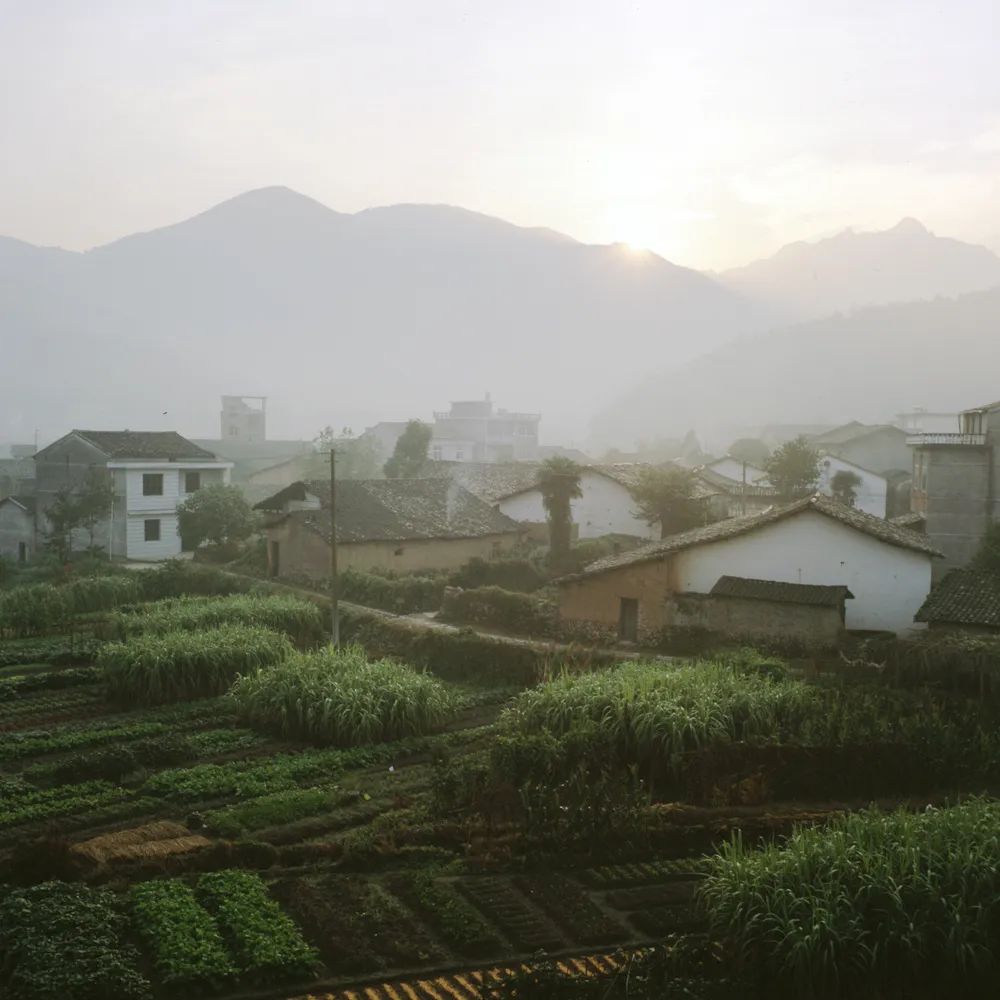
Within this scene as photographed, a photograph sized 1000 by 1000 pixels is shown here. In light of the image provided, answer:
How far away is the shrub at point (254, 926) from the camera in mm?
9992

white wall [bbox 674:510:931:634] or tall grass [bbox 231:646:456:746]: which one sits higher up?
white wall [bbox 674:510:931:634]

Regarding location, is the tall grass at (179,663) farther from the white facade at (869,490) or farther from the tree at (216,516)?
the white facade at (869,490)

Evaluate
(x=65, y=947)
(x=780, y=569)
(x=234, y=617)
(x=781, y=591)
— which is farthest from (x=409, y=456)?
(x=65, y=947)

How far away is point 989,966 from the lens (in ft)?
31.2

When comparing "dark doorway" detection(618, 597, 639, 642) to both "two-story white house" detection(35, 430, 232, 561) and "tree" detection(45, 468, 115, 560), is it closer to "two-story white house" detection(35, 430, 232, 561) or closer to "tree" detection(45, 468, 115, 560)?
"tree" detection(45, 468, 115, 560)

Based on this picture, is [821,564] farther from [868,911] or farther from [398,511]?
[868,911]

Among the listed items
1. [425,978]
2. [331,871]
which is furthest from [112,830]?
[425,978]

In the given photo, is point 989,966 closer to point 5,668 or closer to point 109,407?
point 5,668

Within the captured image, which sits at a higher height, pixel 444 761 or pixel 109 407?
pixel 109 407

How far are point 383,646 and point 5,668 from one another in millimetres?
8544

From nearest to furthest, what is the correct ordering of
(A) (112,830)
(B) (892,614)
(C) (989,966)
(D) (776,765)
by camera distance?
(C) (989,966), (A) (112,830), (D) (776,765), (B) (892,614)

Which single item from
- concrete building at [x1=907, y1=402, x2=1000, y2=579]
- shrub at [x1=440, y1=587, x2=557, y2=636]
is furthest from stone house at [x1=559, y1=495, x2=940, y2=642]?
concrete building at [x1=907, y1=402, x2=1000, y2=579]

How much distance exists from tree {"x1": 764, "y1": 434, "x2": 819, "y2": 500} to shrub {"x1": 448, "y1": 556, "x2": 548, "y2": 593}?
1732 centimetres

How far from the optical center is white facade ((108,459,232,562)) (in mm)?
42719
